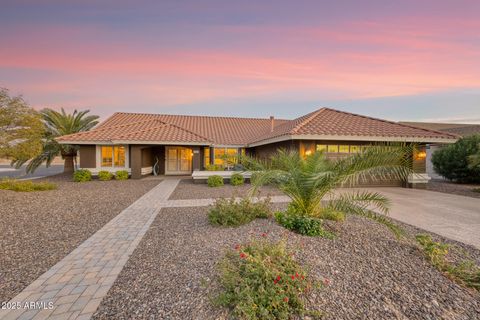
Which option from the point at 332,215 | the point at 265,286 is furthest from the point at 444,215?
the point at 265,286

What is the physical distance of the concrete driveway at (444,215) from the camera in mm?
5016

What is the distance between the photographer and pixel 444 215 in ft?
21.3

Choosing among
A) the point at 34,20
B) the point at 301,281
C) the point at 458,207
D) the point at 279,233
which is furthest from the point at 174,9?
the point at 458,207

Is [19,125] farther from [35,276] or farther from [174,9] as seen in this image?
[35,276]

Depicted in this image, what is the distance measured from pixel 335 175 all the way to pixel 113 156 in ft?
52.0

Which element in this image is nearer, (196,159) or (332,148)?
(332,148)

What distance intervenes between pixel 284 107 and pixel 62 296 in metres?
27.3

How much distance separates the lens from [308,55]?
1131cm

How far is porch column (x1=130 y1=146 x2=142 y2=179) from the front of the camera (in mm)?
14453

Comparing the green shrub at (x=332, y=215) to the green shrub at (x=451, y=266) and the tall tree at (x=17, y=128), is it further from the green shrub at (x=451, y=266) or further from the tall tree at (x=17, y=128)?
the tall tree at (x=17, y=128)

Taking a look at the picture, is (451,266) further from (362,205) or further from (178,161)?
(178,161)

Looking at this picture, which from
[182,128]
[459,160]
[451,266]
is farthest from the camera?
[182,128]

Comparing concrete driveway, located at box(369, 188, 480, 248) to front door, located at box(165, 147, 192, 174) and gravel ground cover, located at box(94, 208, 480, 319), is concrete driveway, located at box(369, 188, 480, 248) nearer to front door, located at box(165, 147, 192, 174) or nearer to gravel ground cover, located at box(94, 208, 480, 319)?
gravel ground cover, located at box(94, 208, 480, 319)

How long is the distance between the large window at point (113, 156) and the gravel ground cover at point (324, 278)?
42.6 ft
